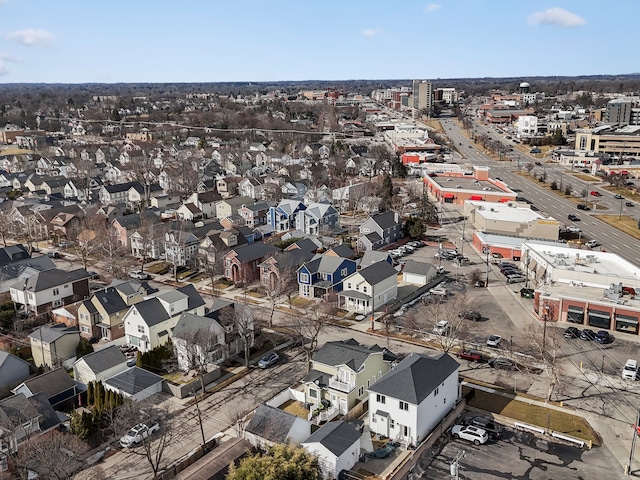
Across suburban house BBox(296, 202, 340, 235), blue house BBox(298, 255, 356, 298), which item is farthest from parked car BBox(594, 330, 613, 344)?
suburban house BBox(296, 202, 340, 235)

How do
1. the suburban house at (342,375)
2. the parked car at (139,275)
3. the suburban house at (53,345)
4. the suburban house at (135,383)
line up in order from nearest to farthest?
the suburban house at (342,375), the suburban house at (135,383), the suburban house at (53,345), the parked car at (139,275)

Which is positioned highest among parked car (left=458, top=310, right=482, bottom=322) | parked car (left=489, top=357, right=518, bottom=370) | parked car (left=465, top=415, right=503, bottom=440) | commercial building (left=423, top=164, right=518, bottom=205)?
commercial building (left=423, top=164, right=518, bottom=205)

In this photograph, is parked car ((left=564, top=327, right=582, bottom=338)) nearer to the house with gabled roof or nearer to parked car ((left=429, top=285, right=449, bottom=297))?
parked car ((left=429, top=285, right=449, bottom=297))

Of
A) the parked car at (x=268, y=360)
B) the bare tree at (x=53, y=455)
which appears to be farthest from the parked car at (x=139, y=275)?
the bare tree at (x=53, y=455)

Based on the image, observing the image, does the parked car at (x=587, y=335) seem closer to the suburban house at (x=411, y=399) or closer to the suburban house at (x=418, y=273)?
the suburban house at (x=418, y=273)

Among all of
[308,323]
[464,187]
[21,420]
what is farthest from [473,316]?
[464,187]
